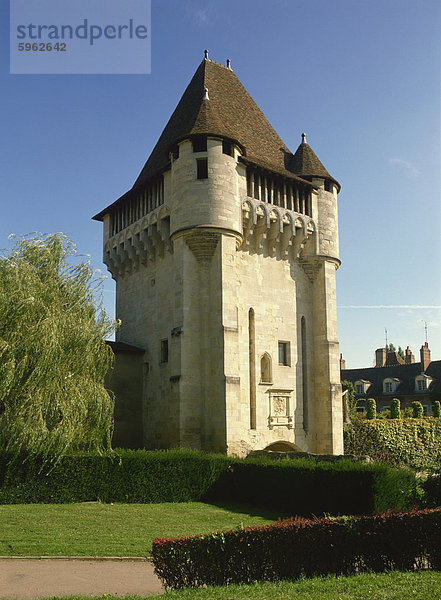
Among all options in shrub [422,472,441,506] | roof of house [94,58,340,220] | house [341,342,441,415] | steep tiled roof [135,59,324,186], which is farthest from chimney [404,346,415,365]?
shrub [422,472,441,506]

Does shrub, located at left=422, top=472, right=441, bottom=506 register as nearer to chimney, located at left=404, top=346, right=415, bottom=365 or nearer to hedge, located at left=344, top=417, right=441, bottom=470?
hedge, located at left=344, top=417, right=441, bottom=470

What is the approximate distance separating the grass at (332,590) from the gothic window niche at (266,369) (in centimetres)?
1593

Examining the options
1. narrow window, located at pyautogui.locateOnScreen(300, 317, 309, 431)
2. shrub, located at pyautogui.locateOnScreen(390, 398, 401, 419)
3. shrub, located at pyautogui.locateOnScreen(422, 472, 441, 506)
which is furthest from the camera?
shrub, located at pyautogui.locateOnScreen(390, 398, 401, 419)

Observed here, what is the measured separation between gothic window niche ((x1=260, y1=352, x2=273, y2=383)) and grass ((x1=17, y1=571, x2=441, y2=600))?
52.3 ft

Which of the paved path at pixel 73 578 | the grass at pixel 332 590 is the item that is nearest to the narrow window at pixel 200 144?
the paved path at pixel 73 578

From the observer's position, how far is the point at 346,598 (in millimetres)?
7227

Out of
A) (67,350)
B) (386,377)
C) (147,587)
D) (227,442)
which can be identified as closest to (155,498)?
(227,442)

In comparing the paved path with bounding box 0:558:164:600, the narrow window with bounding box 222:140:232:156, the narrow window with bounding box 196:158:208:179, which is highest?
the narrow window with bounding box 222:140:232:156

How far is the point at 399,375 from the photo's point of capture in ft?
177

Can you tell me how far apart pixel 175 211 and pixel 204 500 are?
11246 millimetres

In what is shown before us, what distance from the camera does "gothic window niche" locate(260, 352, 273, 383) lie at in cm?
2439

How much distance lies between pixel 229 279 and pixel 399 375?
119 feet

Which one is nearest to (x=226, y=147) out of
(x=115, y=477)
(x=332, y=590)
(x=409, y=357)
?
(x=115, y=477)

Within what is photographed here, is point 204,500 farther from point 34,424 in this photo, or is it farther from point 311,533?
point 311,533
